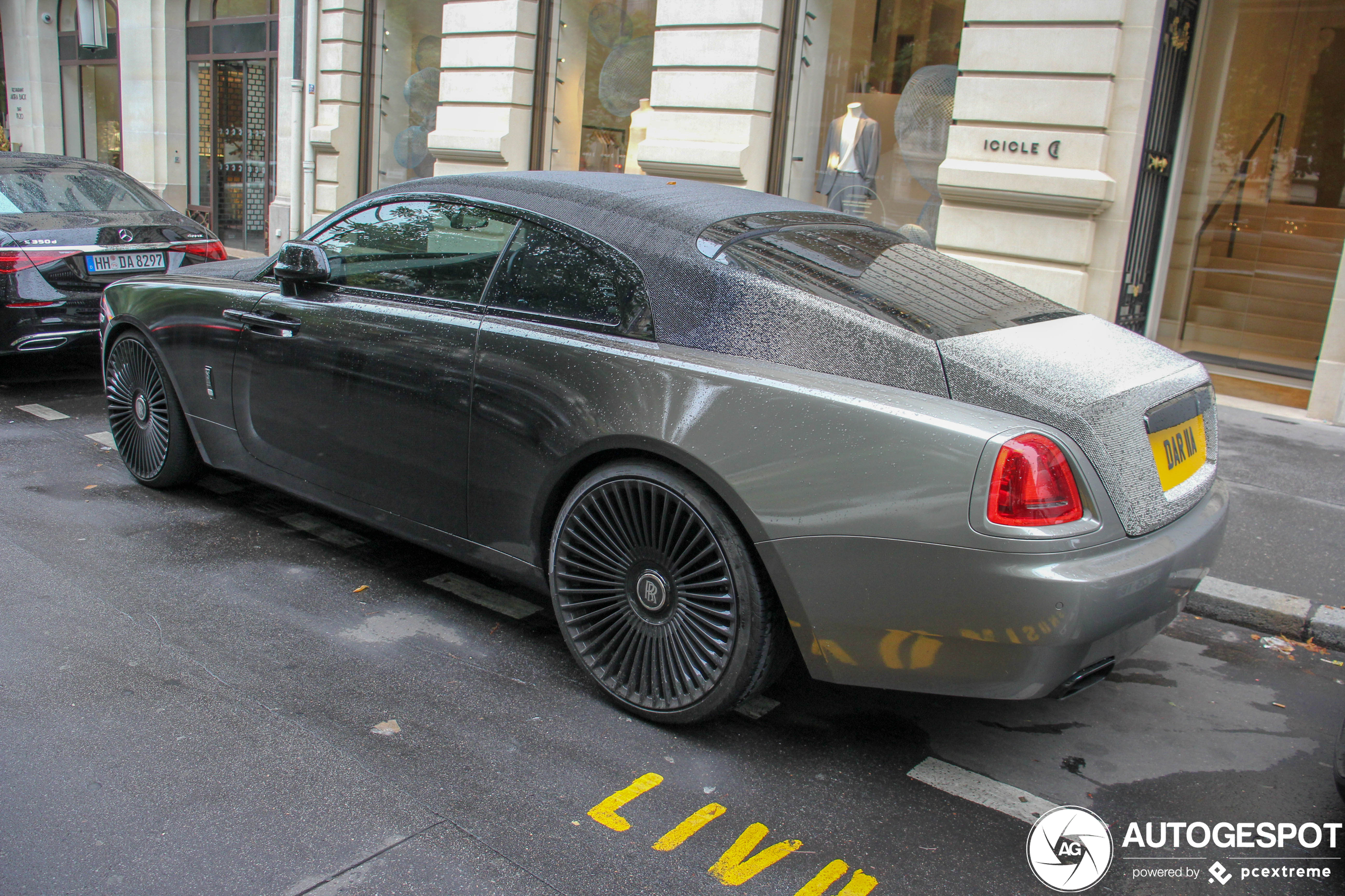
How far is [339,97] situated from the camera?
14602 millimetres

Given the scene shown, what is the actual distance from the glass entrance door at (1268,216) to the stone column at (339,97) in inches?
423

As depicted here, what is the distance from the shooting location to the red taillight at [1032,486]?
95.0 inches

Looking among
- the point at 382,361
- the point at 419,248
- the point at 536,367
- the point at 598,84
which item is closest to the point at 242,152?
the point at 598,84

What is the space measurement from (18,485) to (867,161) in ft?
26.1

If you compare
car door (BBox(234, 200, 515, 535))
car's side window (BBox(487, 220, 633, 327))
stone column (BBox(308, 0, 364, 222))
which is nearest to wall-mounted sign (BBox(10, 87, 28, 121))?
stone column (BBox(308, 0, 364, 222))

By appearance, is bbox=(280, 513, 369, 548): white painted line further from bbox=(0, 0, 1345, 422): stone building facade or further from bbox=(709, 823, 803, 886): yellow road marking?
bbox=(0, 0, 1345, 422): stone building facade

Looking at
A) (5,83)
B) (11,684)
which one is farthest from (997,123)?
(5,83)

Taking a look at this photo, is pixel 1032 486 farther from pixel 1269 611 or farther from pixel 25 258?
pixel 25 258

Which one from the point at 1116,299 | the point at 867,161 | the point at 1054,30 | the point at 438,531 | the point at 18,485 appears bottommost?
the point at 18,485

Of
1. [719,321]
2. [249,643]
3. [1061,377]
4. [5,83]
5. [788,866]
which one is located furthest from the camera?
[5,83]

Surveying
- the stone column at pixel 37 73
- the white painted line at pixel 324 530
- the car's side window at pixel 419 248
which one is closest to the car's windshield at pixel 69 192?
the white painted line at pixel 324 530

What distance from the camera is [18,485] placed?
504 cm

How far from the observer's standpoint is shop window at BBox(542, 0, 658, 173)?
11977 mm

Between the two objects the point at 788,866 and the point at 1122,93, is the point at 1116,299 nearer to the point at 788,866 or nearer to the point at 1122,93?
the point at 1122,93
